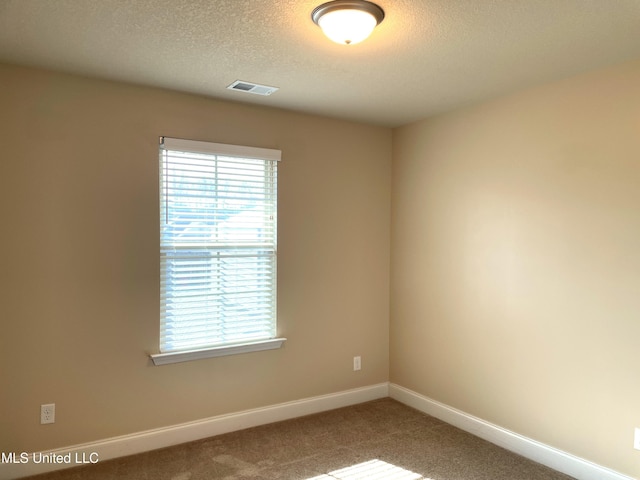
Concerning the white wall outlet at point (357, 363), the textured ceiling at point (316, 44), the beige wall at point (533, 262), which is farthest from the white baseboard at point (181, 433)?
the textured ceiling at point (316, 44)

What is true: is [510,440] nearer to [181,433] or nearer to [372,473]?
[372,473]

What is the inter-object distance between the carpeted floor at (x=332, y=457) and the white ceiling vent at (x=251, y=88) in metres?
2.41

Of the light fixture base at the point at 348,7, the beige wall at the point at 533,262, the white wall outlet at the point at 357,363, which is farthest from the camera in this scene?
the white wall outlet at the point at 357,363

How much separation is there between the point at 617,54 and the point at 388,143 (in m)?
1.94

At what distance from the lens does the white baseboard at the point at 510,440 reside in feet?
8.44

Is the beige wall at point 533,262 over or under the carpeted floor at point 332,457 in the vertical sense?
over

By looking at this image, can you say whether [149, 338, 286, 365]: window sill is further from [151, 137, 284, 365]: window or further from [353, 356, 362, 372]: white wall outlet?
[353, 356, 362, 372]: white wall outlet

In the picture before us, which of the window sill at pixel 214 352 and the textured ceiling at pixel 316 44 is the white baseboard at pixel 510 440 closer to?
the window sill at pixel 214 352

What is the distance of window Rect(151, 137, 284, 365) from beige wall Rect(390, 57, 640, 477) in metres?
1.28

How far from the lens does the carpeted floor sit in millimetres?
2654

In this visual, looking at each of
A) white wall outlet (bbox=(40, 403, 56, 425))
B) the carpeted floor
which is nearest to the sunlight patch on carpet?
the carpeted floor

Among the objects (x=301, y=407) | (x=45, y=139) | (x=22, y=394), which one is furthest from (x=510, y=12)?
(x=22, y=394)

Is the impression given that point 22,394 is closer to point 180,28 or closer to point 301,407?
point 301,407

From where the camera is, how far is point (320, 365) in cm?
367
